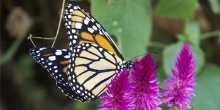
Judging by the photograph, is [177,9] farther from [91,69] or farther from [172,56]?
[91,69]

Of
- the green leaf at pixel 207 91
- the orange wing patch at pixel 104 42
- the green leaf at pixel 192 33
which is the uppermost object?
the orange wing patch at pixel 104 42

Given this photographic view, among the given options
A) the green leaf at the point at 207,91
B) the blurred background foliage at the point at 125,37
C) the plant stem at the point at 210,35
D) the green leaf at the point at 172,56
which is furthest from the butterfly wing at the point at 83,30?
the plant stem at the point at 210,35

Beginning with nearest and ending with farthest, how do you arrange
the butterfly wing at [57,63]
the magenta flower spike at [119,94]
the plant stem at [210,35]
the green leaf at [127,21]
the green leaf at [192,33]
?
the magenta flower spike at [119,94], the butterfly wing at [57,63], the green leaf at [127,21], the green leaf at [192,33], the plant stem at [210,35]

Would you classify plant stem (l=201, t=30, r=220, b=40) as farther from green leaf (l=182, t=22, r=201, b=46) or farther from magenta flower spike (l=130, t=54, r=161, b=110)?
magenta flower spike (l=130, t=54, r=161, b=110)

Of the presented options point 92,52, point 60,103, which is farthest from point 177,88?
point 60,103

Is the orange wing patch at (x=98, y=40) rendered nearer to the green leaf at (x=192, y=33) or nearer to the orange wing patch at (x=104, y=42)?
the orange wing patch at (x=104, y=42)

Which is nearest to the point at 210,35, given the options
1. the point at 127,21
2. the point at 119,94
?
the point at 127,21
